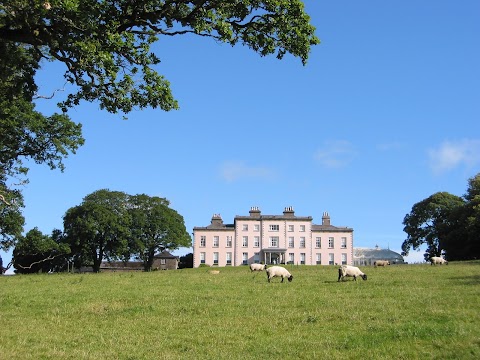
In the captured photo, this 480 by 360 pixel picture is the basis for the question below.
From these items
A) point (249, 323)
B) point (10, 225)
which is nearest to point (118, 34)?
point (249, 323)

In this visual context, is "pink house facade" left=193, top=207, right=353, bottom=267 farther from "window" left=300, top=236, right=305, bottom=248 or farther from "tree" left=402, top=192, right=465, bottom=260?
"tree" left=402, top=192, right=465, bottom=260

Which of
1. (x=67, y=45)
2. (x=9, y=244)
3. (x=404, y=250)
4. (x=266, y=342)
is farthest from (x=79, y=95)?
(x=404, y=250)

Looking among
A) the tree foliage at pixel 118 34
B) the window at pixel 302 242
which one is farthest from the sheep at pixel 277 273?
the window at pixel 302 242

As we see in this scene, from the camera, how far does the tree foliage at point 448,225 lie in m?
83.0

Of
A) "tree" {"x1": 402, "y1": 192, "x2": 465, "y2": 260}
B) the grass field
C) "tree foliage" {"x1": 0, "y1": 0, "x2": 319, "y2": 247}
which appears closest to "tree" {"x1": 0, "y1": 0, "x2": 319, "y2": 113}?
"tree foliage" {"x1": 0, "y1": 0, "x2": 319, "y2": 247}

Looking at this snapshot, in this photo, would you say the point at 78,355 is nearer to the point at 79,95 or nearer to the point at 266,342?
the point at 266,342

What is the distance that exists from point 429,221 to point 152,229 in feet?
174

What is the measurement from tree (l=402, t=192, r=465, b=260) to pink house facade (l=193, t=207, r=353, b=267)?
15.6m

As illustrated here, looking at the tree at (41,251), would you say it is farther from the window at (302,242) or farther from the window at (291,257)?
the window at (302,242)

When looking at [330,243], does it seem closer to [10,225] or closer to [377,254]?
[377,254]

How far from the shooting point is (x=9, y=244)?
59.4 metres

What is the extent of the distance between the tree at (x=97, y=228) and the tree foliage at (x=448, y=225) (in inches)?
2164

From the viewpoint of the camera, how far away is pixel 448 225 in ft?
311

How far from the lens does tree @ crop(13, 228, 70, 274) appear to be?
81812mm
